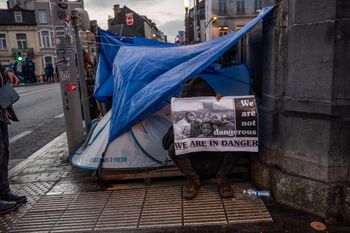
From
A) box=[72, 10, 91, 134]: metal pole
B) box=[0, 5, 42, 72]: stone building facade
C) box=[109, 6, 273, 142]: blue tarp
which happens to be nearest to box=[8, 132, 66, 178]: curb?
box=[72, 10, 91, 134]: metal pole

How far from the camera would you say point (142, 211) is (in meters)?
3.57

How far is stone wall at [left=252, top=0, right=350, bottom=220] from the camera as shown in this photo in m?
3.07

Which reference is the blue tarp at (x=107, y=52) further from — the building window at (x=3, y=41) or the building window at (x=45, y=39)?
the building window at (x=45, y=39)

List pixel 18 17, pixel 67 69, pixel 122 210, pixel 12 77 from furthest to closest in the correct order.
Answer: pixel 18 17 < pixel 67 69 < pixel 12 77 < pixel 122 210

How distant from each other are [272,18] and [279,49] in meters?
0.42

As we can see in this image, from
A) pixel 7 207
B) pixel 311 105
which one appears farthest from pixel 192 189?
pixel 7 207

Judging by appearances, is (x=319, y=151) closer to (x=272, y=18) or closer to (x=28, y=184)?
(x=272, y=18)

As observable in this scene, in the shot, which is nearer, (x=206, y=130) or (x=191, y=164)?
(x=206, y=130)

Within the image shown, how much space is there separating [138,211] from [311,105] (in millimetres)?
2197

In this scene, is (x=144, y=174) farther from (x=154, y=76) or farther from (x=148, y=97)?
(x=154, y=76)

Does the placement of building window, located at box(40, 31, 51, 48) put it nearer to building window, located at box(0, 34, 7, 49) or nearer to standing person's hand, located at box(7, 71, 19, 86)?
building window, located at box(0, 34, 7, 49)

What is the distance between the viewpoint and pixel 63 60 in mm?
5230

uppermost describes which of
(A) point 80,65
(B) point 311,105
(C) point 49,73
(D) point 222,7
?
(D) point 222,7

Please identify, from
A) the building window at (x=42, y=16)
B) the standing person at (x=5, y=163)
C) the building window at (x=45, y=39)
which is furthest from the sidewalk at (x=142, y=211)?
the building window at (x=42, y=16)
